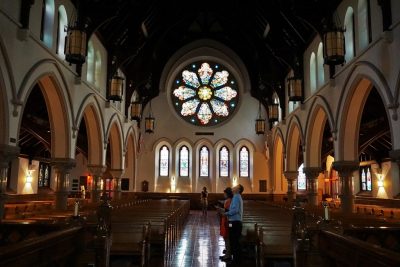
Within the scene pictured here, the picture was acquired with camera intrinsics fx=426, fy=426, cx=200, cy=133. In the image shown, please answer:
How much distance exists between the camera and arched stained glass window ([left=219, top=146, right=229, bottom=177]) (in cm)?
2767

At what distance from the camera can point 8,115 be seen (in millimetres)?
9797

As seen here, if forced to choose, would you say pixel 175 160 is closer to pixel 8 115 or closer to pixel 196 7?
pixel 196 7

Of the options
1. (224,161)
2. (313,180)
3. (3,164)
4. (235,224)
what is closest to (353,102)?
(313,180)

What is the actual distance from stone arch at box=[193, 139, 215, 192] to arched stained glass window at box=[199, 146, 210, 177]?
6.3 inches

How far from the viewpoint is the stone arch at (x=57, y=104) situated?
12094mm

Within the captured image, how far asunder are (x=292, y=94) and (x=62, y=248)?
12412 mm

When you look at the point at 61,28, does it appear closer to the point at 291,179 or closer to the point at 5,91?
the point at 5,91

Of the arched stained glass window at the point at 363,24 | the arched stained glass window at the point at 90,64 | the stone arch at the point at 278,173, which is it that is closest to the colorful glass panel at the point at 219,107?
the stone arch at the point at 278,173

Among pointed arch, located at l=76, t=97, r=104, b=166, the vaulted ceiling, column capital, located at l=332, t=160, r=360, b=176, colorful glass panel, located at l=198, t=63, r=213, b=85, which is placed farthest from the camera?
colorful glass panel, located at l=198, t=63, r=213, b=85

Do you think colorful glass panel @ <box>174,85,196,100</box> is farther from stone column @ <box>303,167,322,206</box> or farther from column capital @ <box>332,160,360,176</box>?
column capital @ <box>332,160,360,176</box>

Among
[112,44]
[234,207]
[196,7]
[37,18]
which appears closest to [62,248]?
[234,207]

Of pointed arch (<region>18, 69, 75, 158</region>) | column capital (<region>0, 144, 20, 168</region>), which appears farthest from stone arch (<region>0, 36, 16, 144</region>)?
pointed arch (<region>18, 69, 75, 158</region>)

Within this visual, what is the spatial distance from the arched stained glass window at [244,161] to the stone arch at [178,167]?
10.6 ft

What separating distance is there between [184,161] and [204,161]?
131 centimetres
